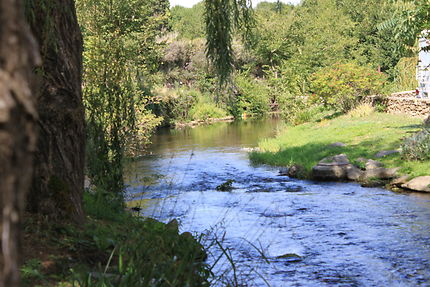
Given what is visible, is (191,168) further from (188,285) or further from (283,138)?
(188,285)

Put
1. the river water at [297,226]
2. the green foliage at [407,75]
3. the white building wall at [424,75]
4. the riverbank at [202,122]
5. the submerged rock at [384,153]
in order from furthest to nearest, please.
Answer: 1. the riverbank at [202,122]
2. the green foliage at [407,75]
3. the white building wall at [424,75]
4. the submerged rock at [384,153]
5. the river water at [297,226]

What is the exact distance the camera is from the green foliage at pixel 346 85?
24062 mm

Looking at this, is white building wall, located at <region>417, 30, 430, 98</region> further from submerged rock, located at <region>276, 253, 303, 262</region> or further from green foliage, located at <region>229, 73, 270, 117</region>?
submerged rock, located at <region>276, 253, 303, 262</region>

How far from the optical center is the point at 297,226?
28.5ft

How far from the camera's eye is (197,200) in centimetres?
1117

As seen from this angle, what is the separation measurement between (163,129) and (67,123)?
87.6 feet

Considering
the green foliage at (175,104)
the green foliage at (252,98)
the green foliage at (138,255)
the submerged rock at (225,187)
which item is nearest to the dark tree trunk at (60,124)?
the green foliage at (138,255)

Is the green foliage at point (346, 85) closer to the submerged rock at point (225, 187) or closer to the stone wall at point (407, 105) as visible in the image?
the stone wall at point (407, 105)

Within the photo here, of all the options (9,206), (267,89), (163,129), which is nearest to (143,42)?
(163,129)

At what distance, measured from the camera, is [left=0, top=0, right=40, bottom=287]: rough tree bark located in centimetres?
97

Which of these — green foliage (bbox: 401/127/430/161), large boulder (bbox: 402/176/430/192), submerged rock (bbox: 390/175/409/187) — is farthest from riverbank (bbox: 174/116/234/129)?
large boulder (bbox: 402/176/430/192)

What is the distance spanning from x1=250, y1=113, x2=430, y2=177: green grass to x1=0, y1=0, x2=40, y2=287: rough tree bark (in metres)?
11.9

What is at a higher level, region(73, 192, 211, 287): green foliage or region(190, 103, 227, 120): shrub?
region(73, 192, 211, 287): green foliage

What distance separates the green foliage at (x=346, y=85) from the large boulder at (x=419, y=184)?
13028 mm
